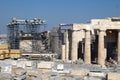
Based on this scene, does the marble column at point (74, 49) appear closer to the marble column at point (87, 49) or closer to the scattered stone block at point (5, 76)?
the marble column at point (87, 49)

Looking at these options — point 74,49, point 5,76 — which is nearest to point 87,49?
point 74,49

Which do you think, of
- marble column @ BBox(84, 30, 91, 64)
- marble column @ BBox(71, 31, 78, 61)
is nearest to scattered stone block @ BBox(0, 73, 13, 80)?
marble column @ BBox(84, 30, 91, 64)

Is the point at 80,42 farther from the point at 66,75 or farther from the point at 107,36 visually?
the point at 66,75

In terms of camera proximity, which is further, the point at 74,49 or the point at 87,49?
the point at 74,49

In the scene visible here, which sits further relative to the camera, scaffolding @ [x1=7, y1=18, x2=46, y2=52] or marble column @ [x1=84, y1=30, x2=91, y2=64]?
scaffolding @ [x1=7, y1=18, x2=46, y2=52]

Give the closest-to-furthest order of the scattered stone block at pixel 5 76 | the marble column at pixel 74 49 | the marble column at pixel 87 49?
1. the scattered stone block at pixel 5 76
2. the marble column at pixel 87 49
3. the marble column at pixel 74 49

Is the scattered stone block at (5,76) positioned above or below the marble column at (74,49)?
below

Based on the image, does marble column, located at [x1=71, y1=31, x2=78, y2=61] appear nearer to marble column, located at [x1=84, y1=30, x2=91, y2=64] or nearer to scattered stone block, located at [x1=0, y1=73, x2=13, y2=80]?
marble column, located at [x1=84, y1=30, x2=91, y2=64]

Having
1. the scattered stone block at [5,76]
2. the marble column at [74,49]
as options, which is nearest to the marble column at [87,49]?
the marble column at [74,49]

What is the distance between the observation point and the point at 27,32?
2281 inches

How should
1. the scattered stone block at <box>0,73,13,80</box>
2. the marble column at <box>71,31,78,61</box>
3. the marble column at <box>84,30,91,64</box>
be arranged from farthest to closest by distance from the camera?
the marble column at <box>71,31,78,61</box>
the marble column at <box>84,30,91,64</box>
the scattered stone block at <box>0,73,13,80</box>

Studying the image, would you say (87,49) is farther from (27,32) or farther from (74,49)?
(27,32)

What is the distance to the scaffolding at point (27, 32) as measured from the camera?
56.1 meters

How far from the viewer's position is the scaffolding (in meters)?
56.1
